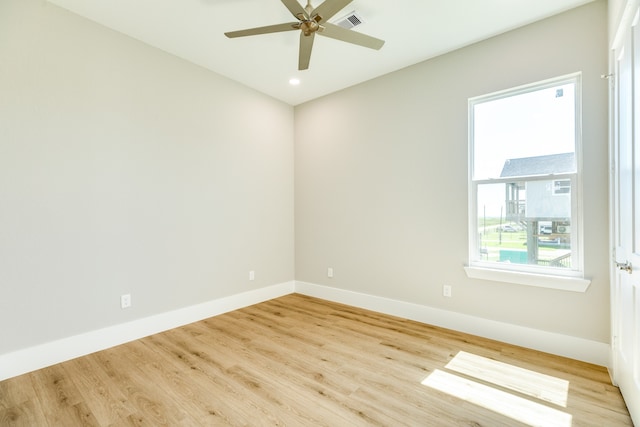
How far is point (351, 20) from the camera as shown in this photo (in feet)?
8.26

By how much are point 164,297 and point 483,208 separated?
338 centimetres

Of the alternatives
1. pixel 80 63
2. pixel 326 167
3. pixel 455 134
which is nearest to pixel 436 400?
pixel 455 134

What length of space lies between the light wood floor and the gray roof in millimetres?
1576

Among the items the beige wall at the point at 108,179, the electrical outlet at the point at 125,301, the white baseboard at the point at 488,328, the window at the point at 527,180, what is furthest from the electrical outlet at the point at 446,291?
the electrical outlet at the point at 125,301

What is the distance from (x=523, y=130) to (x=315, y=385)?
2.82 metres

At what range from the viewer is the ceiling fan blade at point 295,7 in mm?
1891

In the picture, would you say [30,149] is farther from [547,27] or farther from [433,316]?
[547,27]

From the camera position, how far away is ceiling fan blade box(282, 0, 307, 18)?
1.89 meters

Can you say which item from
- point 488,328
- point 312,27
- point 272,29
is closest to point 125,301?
point 272,29

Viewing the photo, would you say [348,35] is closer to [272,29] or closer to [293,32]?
[272,29]

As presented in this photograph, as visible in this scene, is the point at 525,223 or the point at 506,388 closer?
the point at 506,388

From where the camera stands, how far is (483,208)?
2.90 m

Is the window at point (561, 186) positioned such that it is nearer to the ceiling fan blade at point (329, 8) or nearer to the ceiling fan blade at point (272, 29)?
the ceiling fan blade at point (329, 8)

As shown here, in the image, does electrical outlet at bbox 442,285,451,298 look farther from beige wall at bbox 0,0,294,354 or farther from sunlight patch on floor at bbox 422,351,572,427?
beige wall at bbox 0,0,294,354
